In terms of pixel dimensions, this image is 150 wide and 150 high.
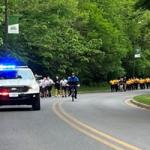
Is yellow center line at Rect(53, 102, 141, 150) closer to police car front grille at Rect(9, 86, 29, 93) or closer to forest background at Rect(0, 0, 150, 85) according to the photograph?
police car front grille at Rect(9, 86, 29, 93)

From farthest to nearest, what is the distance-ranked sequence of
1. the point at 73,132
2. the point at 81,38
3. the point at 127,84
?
the point at 127,84, the point at 81,38, the point at 73,132

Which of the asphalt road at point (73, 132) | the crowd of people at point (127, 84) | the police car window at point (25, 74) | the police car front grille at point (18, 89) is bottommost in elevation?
the crowd of people at point (127, 84)

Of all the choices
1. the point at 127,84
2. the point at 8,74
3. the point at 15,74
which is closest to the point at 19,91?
the point at 15,74

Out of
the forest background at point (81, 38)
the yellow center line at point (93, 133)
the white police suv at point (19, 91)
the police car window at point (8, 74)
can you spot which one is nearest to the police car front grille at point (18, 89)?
the white police suv at point (19, 91)

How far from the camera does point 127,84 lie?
7538 centimetres

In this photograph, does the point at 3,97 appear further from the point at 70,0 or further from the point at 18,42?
the point at 70,0

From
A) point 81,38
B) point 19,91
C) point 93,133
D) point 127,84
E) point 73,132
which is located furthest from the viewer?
point 127,84

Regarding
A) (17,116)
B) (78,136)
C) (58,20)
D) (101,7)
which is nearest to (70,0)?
(58,20)

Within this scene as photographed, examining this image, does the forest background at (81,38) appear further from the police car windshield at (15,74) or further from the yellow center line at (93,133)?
the yellow center line at (93,133)

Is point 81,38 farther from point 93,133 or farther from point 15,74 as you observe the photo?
point 93,133

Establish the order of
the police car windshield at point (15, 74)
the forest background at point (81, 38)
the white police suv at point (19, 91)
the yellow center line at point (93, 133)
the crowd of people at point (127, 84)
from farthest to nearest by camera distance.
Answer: the crowd of people at point (127, 84)
the forest background at point (81, 38)
the police car windshield at point (15, 74)
the white police suv at point (19, 91)
the yellow center line at point (93, 133)

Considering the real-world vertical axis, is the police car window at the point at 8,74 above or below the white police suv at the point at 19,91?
above

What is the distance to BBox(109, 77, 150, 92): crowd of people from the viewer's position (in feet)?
229

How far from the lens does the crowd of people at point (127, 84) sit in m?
69.9
